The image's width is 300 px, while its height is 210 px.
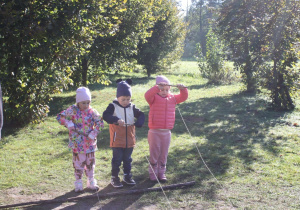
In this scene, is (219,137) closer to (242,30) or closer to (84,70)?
(242,30)

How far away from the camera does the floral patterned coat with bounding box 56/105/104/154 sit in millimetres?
4793

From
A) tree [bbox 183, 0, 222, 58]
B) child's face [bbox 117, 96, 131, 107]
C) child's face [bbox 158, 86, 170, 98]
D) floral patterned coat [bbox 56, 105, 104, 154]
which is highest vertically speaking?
tree [bbox 183, 0, 222, 58]

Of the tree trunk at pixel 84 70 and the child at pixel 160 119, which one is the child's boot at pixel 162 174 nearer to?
the child at pixel 160 119

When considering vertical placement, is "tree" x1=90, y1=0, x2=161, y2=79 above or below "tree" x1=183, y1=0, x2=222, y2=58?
below

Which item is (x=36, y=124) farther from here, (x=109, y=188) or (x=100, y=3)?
(x=109, y=188)

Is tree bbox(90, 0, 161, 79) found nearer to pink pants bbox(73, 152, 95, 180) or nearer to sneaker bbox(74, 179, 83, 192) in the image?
pink pants bbox(73, 152, 95, 180)

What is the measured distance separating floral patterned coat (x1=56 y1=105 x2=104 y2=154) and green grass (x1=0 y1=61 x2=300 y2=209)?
0.68m

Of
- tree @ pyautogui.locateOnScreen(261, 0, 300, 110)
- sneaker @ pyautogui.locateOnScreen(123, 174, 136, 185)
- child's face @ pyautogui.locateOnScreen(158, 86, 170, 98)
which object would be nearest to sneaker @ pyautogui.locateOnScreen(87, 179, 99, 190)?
sneaker @ pyautogui.locateOnScreen(123, 174, 136, 185)

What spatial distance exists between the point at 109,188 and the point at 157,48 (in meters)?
17.8

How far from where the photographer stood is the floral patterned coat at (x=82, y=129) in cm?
479

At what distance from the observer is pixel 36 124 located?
30.1 ft

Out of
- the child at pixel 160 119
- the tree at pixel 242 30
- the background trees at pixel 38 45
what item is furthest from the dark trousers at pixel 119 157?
the tree at pixel 242 30

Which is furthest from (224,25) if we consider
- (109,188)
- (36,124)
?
(109,188)

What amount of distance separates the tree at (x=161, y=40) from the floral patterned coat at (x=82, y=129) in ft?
56.0
